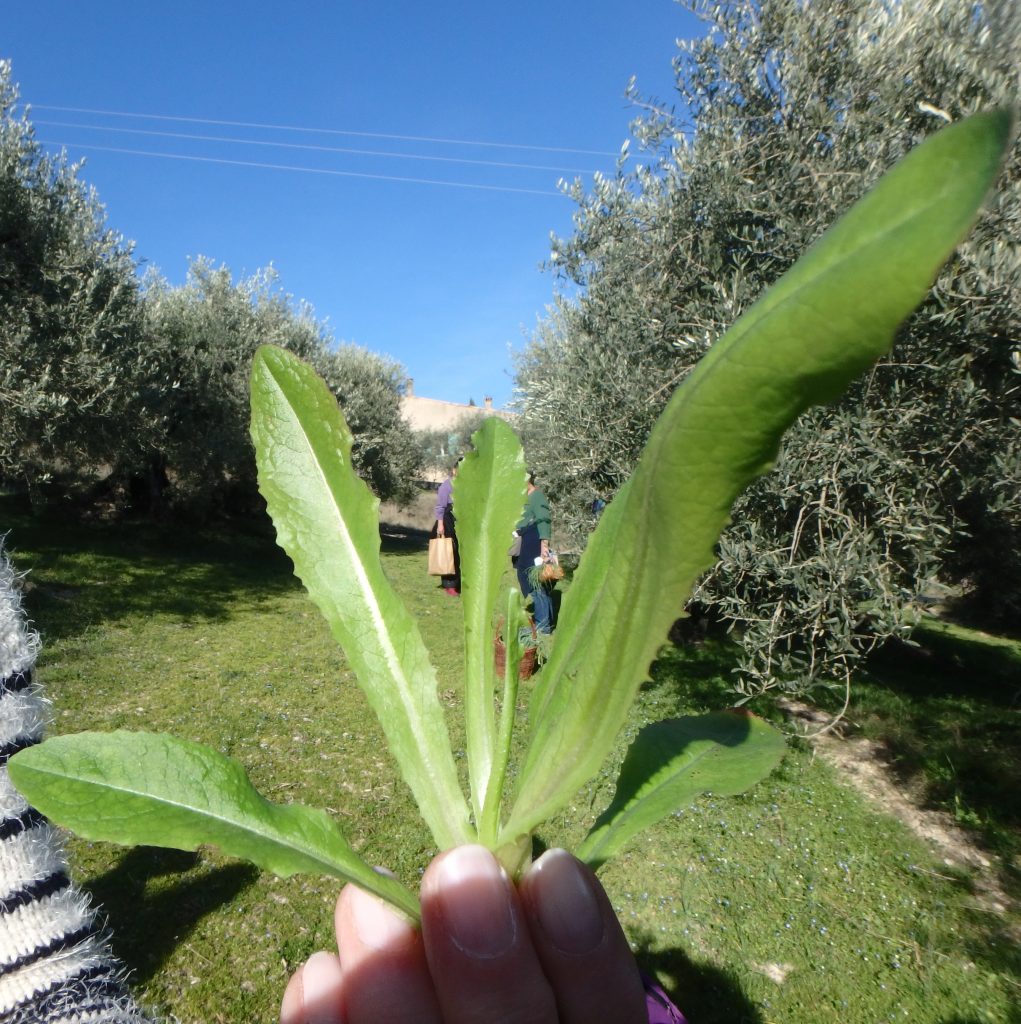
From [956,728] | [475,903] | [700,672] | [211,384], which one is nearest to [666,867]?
[700,672]

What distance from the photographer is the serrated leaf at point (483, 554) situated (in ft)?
3.42

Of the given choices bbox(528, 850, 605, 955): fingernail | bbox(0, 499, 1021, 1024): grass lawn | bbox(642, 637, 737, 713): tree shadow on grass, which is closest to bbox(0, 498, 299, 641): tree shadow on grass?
bbox(0, 499, 1021, 1024): grass lawn

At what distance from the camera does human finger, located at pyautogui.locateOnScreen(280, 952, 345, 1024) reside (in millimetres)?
1131

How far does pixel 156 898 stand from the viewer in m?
4.43

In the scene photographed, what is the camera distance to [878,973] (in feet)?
13.1

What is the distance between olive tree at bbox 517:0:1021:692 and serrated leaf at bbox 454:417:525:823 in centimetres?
388

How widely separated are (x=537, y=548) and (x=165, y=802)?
26.4 ft

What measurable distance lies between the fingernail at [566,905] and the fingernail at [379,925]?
9.6 inches

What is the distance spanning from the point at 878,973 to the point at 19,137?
50.1 feet

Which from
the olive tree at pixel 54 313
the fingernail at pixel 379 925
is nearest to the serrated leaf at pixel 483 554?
the fingernail at pixel 379 925

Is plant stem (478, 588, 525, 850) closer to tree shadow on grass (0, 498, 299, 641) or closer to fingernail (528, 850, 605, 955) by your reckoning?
fingernail (528, 850, 605, 955)

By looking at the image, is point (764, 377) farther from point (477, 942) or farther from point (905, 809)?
point (905, 809)

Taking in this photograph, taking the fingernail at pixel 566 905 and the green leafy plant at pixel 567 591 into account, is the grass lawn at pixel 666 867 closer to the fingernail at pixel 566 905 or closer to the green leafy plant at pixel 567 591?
the fingernail at pixel 566 905

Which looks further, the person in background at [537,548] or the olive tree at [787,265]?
the person in background at [537,548]
